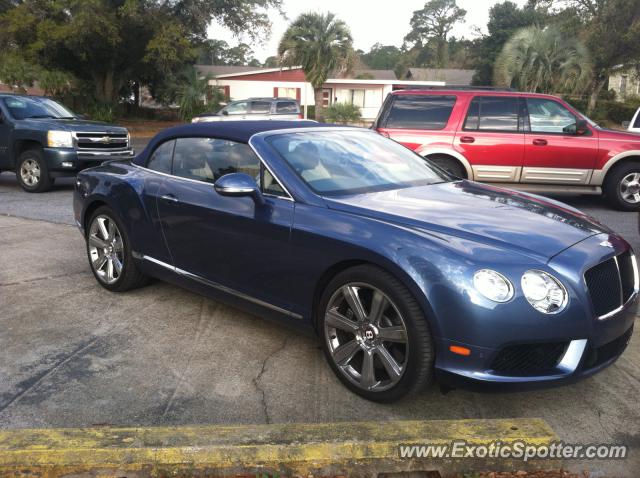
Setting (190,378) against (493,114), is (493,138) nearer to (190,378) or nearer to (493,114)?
(493,114)

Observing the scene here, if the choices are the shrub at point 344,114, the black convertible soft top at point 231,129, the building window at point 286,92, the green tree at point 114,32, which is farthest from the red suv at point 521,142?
the building window at point 286,92

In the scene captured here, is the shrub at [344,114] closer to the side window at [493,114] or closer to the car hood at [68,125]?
the car hood at [68,125]

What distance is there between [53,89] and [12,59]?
2521mm

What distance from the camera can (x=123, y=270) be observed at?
17.1ft

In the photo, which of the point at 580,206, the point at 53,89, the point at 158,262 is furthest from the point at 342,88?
the point at 158,262

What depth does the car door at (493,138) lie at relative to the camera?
938 cm

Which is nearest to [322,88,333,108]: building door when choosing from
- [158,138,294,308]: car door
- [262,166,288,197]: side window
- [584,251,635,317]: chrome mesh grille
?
[158,138,294,308]: car door

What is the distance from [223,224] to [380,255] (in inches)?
52.8

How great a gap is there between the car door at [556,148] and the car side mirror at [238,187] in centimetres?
654

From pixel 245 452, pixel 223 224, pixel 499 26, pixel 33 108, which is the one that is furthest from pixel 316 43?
pixel 499 26

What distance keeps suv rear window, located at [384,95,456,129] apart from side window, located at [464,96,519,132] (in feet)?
1.13

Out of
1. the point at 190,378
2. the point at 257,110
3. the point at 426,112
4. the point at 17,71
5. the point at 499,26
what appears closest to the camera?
the point at 190,378

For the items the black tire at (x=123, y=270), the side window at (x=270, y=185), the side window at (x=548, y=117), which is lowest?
the black tire at (x=123, y=270)

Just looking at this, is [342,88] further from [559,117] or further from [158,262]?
[158,262]
